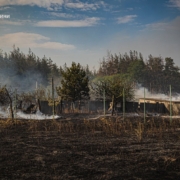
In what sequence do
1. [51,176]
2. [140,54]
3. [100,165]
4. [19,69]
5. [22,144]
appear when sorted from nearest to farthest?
[51,176] → [100,165] → [22,144] → [19,69] → [140,54]

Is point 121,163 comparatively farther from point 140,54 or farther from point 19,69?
point 140,54

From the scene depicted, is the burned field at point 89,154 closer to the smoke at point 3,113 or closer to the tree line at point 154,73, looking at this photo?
the smoke at point 3,113

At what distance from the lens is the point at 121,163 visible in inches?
318

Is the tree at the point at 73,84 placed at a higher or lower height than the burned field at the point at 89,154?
higher

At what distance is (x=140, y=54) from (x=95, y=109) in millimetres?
62295

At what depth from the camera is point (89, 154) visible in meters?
9.16

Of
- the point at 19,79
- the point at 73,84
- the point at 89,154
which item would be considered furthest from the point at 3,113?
the point at 19,79

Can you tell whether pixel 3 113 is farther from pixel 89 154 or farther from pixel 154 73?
pixel 154 73

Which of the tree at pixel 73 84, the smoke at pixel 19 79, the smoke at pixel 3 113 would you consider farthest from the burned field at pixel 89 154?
the smoke at pixel 19 79

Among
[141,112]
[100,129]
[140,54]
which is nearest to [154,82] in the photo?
[140,54]

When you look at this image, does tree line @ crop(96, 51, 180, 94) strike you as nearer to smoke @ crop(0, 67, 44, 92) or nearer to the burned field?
smoke @ crop(0, 67, 44, 92)

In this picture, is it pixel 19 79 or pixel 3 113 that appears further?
A: pixel 19 79

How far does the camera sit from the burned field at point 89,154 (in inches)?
282

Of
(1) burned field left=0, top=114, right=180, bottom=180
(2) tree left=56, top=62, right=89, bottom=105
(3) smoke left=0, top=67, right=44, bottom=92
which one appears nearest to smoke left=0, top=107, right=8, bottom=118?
(2) tree left=56, top=62, right=89, bottom=105
